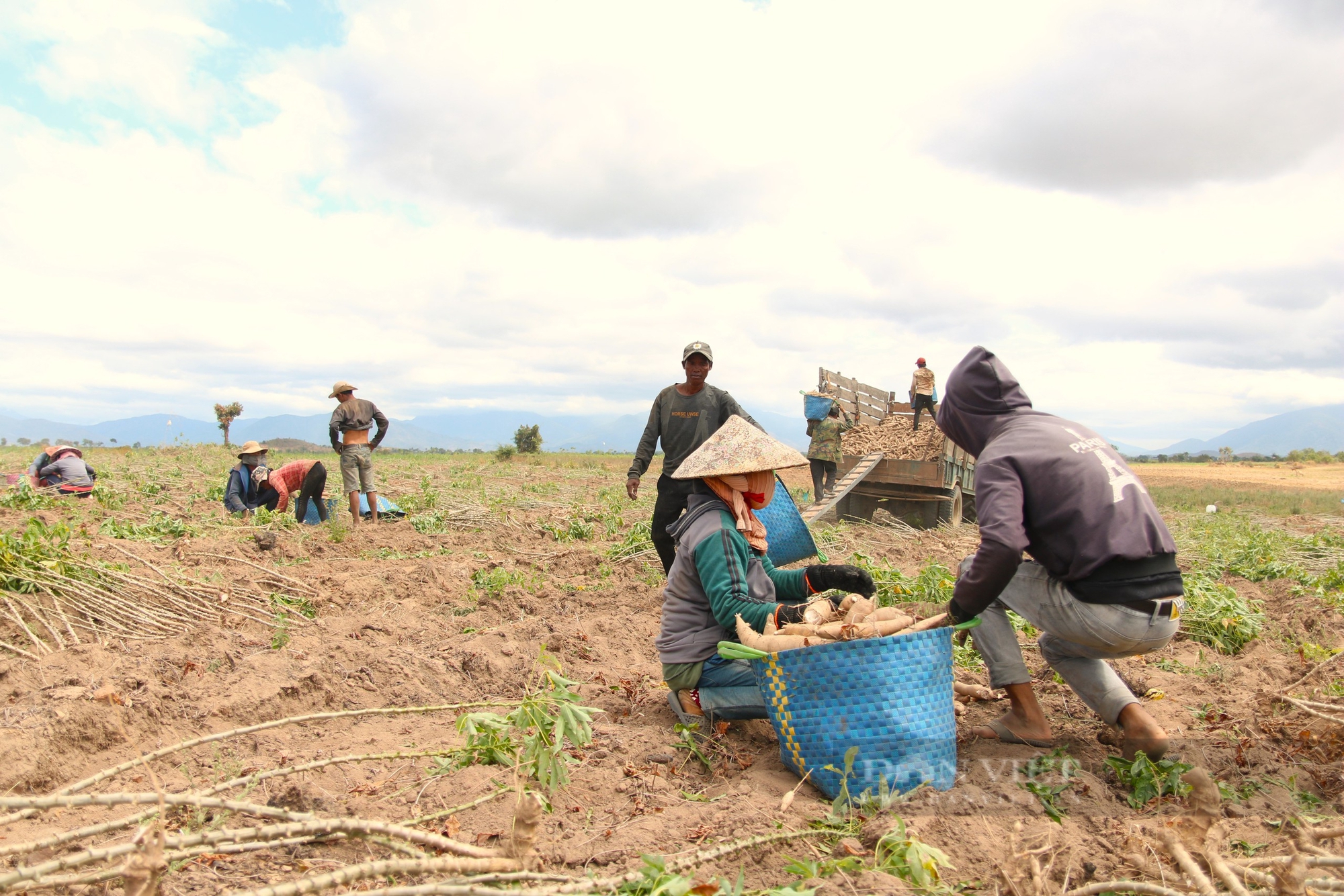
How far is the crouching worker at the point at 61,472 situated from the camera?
973 cm

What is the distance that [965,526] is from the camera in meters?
11.0

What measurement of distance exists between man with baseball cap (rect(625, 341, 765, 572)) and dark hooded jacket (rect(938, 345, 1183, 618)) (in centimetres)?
284

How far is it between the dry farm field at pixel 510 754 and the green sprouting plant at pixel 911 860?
0.03 ft

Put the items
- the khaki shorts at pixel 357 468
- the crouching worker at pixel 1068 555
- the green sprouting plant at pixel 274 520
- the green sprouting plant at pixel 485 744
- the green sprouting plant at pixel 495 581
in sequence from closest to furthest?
the crouching worker at pixel 1068 555 < the green sprouting plant at pixel 485 744 < the green sprouting plant at pixel 495 581 < the green sprouting plant at pixel 274 520 < the khaki shorts at pixel 357 468

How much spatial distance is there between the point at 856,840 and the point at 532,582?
4.57m

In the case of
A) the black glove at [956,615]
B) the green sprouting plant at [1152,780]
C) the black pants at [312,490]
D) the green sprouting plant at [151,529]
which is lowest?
the green sprouting plant at [1152,780]

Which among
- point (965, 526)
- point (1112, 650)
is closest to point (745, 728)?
point (1112, 650)

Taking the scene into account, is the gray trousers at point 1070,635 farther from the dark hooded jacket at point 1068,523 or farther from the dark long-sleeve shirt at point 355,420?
the dark long-sleeve shirt at point 355,420

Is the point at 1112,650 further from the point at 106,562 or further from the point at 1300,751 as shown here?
the point at 106,562

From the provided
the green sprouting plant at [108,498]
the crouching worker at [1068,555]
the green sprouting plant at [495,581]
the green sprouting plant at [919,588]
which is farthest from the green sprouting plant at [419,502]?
the crouching worker at [1068,555]

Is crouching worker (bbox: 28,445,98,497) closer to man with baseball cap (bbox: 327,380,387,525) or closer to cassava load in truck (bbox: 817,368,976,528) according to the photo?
man with baseball cap (bbox: 327,380,387,525)

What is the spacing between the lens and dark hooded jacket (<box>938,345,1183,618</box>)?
2824mm

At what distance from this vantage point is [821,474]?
11164 millimetres

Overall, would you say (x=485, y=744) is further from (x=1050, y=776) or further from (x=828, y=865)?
(x=1050, y=776)
